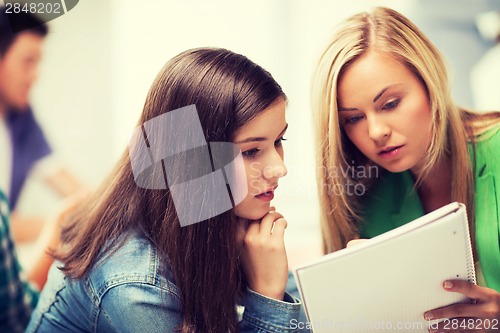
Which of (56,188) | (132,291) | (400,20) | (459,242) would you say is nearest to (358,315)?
(459,242)

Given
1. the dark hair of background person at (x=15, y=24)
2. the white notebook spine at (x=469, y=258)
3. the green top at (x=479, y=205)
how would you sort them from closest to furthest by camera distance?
the white notebook spine at (x=469, y=258), the green top at (x=479, y=205), the dark hair of background person at (x=15, y=24)

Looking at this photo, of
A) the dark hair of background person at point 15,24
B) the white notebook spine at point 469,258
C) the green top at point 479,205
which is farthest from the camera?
the dark hair of background person at point 15,24

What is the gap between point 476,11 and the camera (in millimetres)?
856

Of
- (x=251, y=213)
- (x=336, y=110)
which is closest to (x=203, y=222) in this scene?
(x=251, y=213)

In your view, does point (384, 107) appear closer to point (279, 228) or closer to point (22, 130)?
point (279, 228)

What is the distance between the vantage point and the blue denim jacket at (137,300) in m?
0.70

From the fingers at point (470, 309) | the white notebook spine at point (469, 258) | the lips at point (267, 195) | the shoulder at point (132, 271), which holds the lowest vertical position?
the fingers at point (470, 309)

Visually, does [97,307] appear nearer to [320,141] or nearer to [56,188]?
[56,188]

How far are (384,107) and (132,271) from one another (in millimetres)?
437

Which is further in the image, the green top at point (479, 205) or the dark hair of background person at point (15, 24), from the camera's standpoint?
the dark hair of background person at point (15, 24)

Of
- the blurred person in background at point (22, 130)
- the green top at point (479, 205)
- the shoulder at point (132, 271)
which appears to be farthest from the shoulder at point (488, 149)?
the blurred person in background at point (22, 130)

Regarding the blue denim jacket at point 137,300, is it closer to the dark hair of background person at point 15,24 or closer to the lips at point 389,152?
the lips at point 389,152

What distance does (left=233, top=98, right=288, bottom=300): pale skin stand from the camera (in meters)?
0.72

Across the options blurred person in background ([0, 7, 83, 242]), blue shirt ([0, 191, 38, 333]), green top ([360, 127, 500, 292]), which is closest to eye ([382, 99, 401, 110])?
green top ([360, 127, 500, 292])
